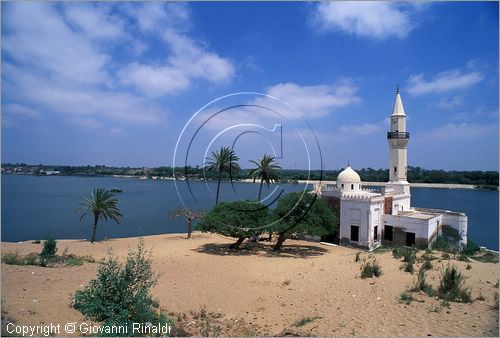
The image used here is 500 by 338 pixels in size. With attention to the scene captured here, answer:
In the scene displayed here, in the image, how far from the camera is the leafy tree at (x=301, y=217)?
20.9 meters

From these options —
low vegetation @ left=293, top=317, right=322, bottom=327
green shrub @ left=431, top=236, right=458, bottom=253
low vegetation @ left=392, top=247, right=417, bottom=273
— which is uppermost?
low vegetation @ left=392, top=247, right=417, bottom=273

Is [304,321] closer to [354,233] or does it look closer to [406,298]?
[406,298]

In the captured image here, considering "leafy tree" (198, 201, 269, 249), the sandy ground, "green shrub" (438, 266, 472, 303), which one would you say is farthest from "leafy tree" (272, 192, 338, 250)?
"green shrub" (438, 266, 472, 303)

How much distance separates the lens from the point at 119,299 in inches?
322

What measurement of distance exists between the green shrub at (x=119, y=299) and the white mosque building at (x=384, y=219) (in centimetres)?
1866

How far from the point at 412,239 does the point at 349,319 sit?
17.3 meters

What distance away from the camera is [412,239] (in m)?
23.6

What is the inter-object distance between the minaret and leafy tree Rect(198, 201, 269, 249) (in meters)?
13.8

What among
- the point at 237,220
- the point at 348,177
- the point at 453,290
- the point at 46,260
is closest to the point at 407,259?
the point at 453,290

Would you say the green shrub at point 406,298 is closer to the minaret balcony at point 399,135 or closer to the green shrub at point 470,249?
the green shrub at point 470,249

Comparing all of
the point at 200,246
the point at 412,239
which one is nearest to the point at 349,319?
the point at 200,246

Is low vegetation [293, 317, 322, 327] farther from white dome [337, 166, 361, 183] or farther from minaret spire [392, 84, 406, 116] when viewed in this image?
minaret spire [392, 84, 406, 116]

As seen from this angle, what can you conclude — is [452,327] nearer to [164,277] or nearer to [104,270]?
[104,270]

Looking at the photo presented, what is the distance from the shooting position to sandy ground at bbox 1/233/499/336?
8023mm
